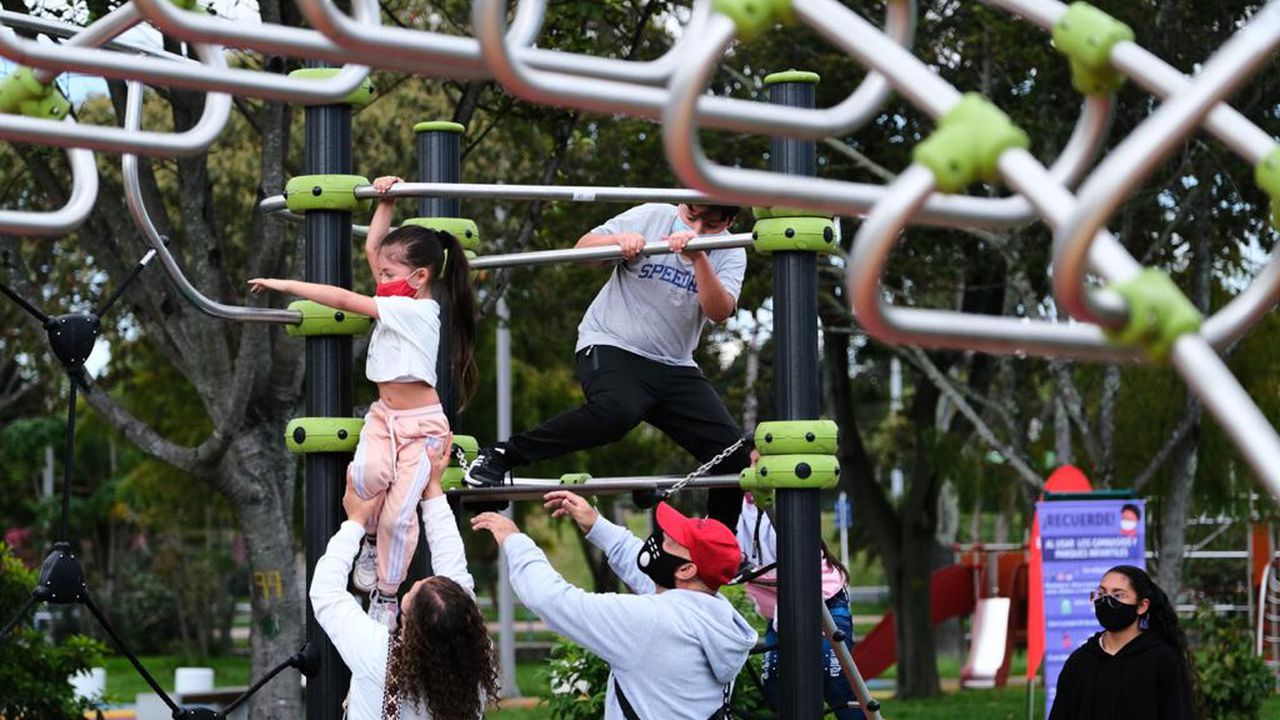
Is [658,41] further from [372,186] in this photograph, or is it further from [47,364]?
[372,186]

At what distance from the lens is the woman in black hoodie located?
6.84m

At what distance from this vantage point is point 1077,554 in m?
13.1

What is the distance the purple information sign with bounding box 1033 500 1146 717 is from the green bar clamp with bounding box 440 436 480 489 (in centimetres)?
735

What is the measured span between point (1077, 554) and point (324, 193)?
8.56 meters

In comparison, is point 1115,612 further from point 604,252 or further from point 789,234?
point 604,252

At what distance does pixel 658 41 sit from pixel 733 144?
1166mm

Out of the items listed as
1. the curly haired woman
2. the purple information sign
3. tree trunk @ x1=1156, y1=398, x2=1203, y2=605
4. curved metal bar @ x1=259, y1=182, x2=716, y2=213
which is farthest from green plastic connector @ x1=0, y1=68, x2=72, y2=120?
tree trunk @ x1=1156, y1=398, x2=1203, y2=605

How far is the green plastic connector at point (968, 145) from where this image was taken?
6.96 feet

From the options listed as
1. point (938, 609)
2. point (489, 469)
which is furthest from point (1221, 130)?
point (938, 609)

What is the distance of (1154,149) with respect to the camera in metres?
2.04

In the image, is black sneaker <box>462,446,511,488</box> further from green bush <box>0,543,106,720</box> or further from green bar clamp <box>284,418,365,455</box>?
green bush <box>0,543,106,720</box>

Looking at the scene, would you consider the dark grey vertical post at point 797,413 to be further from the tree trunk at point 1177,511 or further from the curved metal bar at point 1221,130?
the tree trunk at point 1177,511

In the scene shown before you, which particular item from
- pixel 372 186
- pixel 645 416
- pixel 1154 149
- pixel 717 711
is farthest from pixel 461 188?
pixel 1154 149

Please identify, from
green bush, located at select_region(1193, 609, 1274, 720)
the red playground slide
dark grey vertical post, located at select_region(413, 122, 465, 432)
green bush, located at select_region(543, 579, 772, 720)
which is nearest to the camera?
dark grey vertical post, located at select_region(413, 122, 465, 432)
